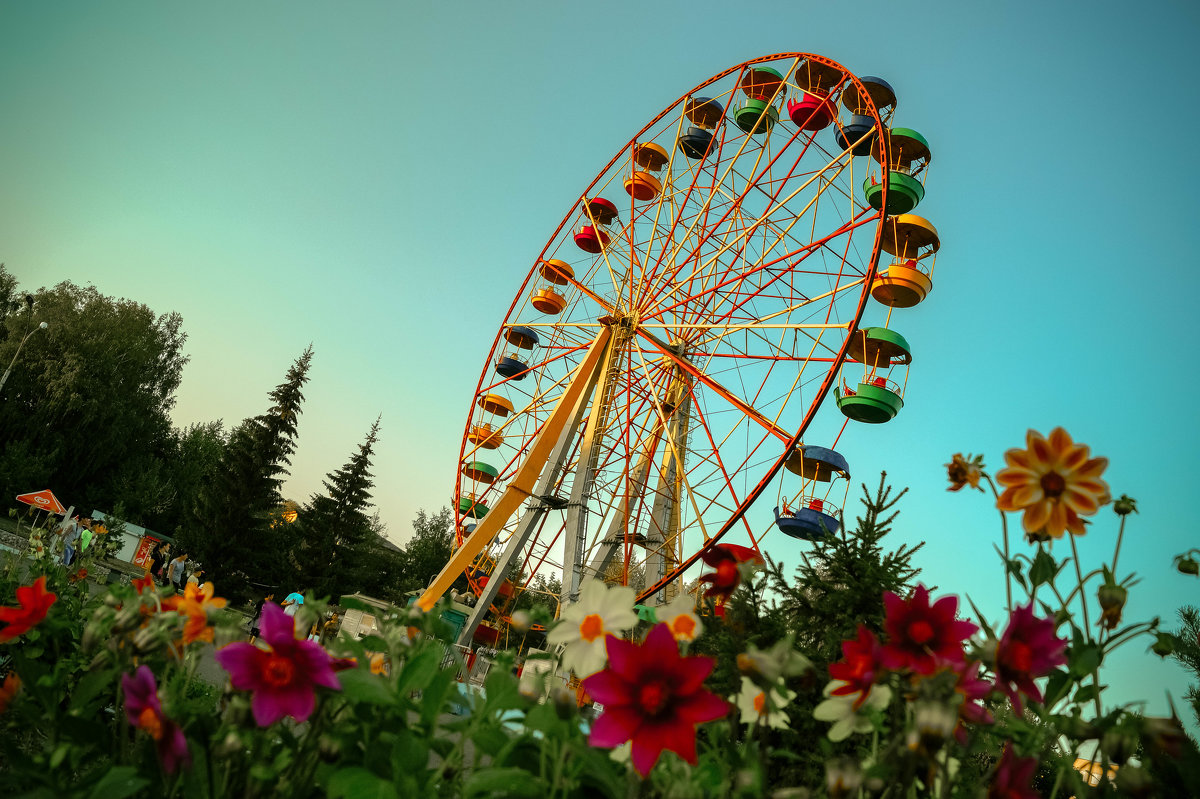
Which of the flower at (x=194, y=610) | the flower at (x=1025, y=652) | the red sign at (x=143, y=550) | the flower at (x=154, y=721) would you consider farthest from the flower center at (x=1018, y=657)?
the red sign at (x=143, y=550)

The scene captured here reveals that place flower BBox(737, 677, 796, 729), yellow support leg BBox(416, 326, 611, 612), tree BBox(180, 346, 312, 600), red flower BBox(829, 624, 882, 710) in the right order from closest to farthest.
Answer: red flower BBox(829, 624, 882, 710)
flower BBox(737, 677, 796, 729)
yellow support leg BBox(416, 326, 611, 612)
tree BBox(180, 346, 312, 600)

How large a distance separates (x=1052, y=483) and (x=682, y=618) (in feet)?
1.83

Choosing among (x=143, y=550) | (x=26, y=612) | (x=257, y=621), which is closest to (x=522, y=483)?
(x=257, y=621)

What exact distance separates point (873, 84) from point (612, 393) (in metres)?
6.91

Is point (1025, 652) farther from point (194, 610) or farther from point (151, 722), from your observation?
point (194, 610)

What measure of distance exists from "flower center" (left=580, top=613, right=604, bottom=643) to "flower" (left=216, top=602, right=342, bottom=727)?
0.37 m

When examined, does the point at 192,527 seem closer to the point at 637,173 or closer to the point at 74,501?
the point at 74,501

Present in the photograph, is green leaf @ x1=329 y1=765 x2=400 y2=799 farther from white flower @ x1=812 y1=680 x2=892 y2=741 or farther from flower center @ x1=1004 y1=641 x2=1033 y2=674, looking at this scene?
flower center @ x1=1004 y1=641 x2=1033 y2=674

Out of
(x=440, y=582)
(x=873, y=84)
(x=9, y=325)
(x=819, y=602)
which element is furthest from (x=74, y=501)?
(x=819, y=602)

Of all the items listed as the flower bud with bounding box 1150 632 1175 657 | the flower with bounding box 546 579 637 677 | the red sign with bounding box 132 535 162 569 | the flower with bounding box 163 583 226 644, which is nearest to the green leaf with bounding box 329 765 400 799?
the flower with bounding box 546 579 637 677

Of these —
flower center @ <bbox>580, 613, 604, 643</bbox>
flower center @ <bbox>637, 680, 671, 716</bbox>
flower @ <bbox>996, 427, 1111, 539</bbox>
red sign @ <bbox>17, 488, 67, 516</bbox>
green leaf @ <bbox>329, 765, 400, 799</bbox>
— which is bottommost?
red sign @ <bbox>17, 488, 67, 516</bbox>

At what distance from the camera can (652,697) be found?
2.70 ft

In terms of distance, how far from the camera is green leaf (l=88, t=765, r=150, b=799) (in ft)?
2.61

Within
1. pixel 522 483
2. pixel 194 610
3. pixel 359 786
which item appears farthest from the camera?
pixel 522 483
